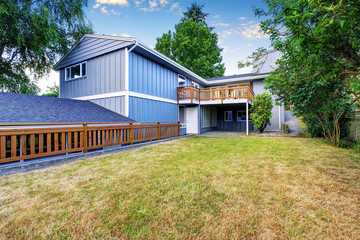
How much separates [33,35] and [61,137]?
1050cm

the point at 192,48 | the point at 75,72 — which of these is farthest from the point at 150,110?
the point at 192,48

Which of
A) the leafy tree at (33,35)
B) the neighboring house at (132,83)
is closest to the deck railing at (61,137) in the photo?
the neighboring house at (132,83)

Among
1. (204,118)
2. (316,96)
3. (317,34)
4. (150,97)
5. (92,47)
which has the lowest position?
(204,118)

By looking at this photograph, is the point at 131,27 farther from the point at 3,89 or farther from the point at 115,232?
the point at 115,232

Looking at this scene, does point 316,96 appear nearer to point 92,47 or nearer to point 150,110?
point 150,110

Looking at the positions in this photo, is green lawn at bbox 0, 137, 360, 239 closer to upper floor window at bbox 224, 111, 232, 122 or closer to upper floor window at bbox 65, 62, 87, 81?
upper floor window at bbox 65, 62, 87, 81

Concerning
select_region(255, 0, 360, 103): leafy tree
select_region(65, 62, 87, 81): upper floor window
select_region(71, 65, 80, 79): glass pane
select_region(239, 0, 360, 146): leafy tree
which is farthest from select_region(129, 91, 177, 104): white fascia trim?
select_region(255, 0, 360, 103): leafy tree

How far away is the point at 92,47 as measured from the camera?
8.90m

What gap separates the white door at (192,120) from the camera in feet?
40.9

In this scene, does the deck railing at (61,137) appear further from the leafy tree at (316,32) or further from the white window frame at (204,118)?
the white window frame at (204,118)

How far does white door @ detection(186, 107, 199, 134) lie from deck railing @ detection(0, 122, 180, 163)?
484 centimetres

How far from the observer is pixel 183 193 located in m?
2.46

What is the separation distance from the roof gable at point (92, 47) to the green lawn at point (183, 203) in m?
6.42

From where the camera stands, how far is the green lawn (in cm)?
166
